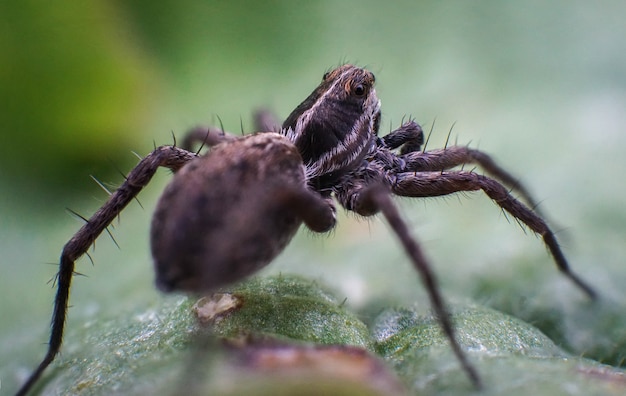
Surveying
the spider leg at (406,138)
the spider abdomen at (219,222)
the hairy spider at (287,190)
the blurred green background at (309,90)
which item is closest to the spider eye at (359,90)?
the hairy spider at (287,190)

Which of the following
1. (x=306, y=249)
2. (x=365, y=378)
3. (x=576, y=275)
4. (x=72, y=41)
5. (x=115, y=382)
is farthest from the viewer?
(x=72, y=41)

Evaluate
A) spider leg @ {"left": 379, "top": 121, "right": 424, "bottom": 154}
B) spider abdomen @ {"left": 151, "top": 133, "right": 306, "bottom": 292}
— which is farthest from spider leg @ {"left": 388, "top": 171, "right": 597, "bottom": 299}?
spider abdomen @ {"left": 151, "top": 133, "right": 306, "bottom": 292}

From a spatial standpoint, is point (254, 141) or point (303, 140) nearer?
point (254, 141)

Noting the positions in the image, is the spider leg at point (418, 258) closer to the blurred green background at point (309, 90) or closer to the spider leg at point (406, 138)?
the blurred green background at point (309, 90)

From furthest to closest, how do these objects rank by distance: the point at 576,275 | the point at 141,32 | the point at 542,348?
1. the point at 141,32
2. the point at 576,275
3. the point at 542,348

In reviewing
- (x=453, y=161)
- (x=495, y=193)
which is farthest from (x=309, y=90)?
(x=495, y=193)

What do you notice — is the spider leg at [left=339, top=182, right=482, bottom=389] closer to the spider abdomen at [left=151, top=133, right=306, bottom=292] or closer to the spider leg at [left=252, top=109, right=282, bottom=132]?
the spider abdomen at [left=151, top=133, right=306, bottom=292]

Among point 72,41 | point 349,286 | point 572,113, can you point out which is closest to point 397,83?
point 572,113

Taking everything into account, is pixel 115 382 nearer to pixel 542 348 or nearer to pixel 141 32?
pixel 542 348
